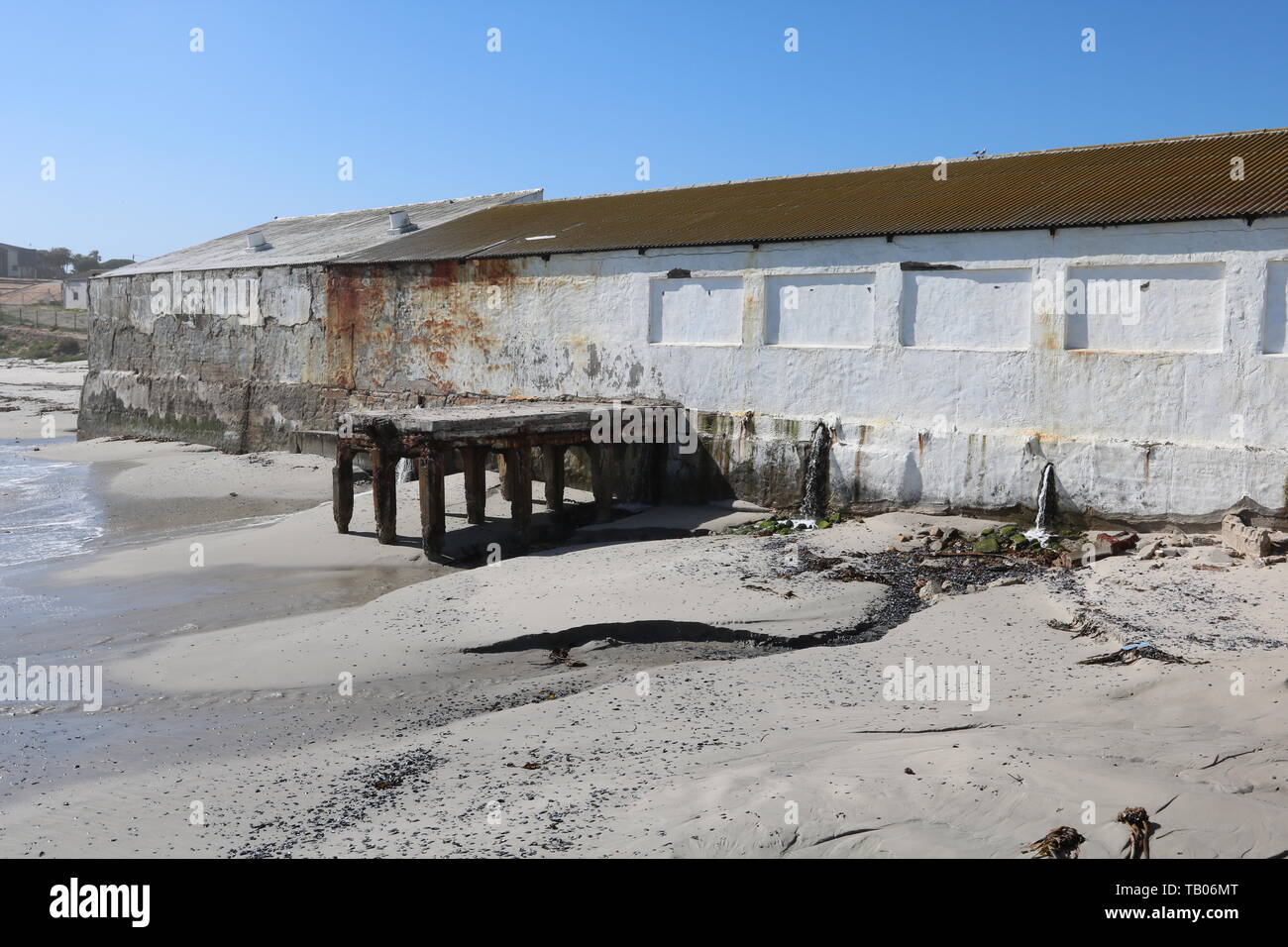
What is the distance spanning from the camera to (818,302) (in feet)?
46.5

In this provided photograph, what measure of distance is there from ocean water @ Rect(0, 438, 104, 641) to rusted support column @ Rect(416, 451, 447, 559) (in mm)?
3712

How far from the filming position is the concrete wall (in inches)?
440

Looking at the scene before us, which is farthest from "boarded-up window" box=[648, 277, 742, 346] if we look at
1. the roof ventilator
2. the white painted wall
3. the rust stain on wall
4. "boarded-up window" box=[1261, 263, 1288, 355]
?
the roof ventilator

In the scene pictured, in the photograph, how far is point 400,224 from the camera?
24.3 metres

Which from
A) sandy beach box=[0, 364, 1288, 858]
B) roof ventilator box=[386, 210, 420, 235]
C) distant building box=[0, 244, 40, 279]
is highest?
distant building box=[0, 244, 40, 279]

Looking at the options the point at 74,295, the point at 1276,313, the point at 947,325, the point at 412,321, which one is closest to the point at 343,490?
the point at 412,321

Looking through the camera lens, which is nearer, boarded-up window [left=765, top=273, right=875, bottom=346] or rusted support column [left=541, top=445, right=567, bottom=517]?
boarded-up window [left=765, top=273, right=875, bottom=346]

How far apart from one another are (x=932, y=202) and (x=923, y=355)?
2.47 m

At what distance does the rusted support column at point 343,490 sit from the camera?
44.4 feet

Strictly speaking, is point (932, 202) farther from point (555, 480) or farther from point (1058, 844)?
point (1058, 844)

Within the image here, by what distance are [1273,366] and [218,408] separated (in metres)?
19.9

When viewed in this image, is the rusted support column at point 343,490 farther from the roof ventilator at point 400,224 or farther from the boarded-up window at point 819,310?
the roof ventilator at point 400,224

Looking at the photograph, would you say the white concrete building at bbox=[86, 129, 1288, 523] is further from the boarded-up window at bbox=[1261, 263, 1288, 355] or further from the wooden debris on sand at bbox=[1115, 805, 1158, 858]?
the wooden debris on sand at bbox=[1115, 805, 1158, 858]
